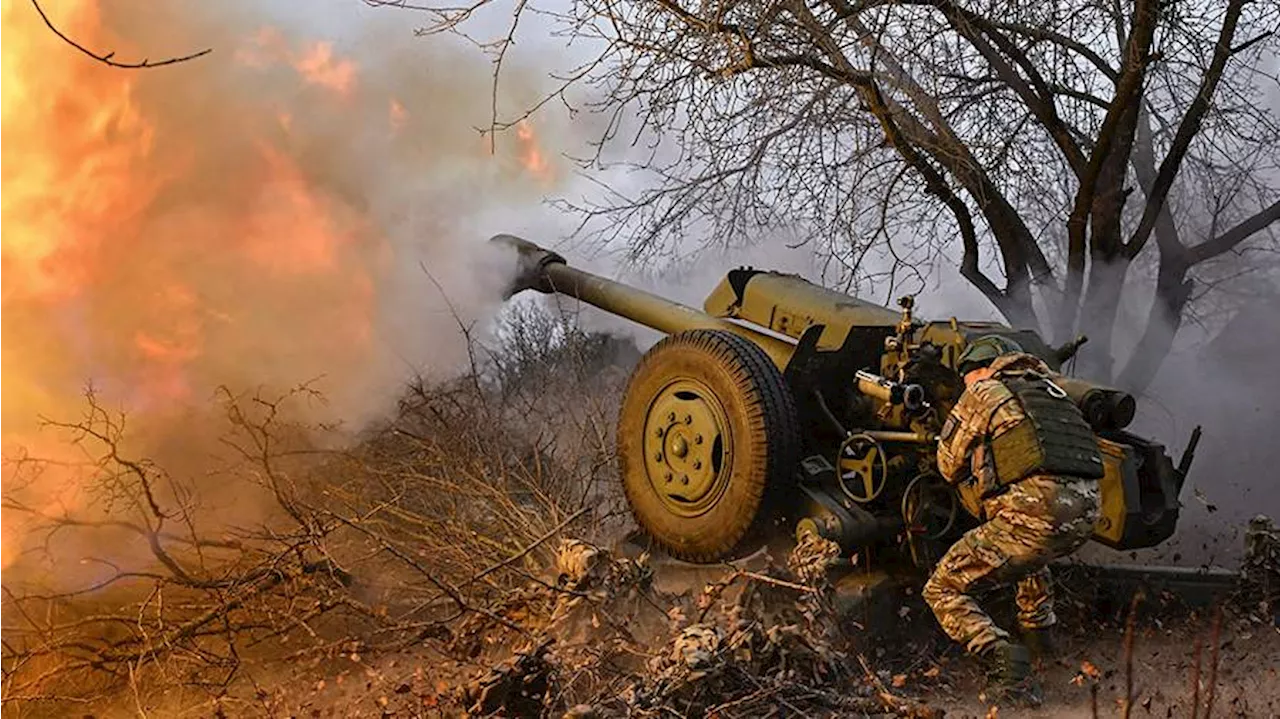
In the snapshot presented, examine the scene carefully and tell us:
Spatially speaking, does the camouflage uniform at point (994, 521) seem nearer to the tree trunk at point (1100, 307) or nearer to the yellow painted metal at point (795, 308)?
the yellow painted metal at point (795, 308)

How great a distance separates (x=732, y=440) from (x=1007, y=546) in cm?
145

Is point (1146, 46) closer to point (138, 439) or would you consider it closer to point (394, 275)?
point (394, 275)

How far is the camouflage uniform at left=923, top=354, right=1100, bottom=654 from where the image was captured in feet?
16.5

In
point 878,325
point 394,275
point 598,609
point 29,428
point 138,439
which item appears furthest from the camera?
point 394,275

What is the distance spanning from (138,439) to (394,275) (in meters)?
2.07

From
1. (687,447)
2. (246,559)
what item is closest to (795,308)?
(687,447)

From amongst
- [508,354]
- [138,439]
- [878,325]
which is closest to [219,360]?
[138,439]

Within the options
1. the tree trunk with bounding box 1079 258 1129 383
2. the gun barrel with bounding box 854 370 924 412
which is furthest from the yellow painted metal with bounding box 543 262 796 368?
the tree trunk with bounding box 1079 258 1129 383

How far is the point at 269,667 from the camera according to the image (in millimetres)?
6324

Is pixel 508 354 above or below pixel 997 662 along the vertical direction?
above

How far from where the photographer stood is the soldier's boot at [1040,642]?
5578mm

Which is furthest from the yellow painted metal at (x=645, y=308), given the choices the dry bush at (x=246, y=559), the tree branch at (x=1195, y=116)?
the tree branch at (x=1195, y=116)

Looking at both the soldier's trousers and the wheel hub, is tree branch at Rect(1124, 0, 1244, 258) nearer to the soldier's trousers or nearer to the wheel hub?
the soldier's trousers

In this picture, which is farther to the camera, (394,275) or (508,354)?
(508,354)
